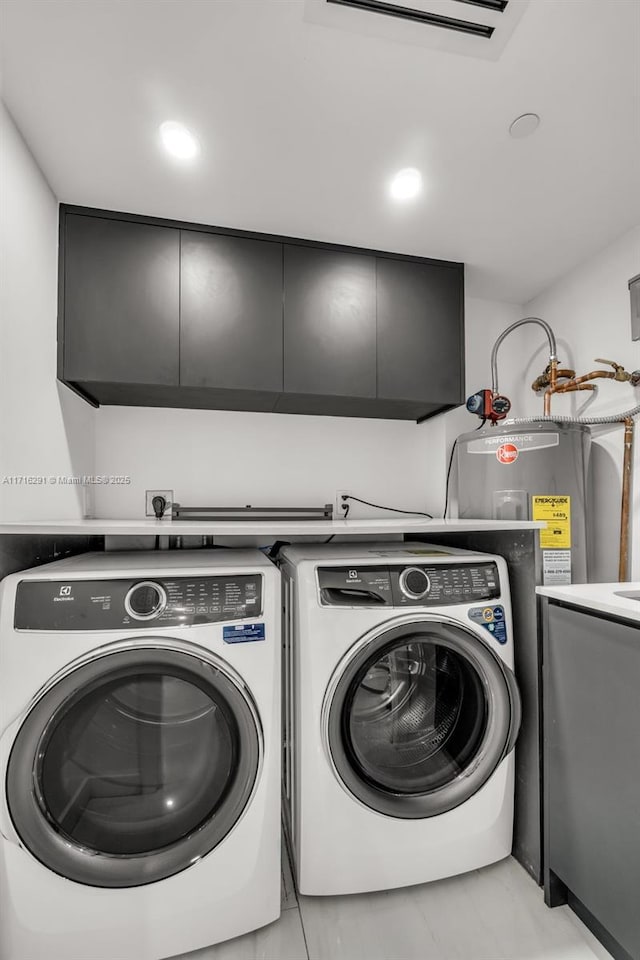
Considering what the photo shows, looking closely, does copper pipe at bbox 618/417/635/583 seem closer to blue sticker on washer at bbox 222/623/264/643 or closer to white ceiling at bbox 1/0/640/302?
white ceiling at bbox 1/0/640/302

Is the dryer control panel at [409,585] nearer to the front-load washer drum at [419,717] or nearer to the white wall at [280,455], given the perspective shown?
the front-load washer drum at [419,717]

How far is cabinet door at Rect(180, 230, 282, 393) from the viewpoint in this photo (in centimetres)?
174

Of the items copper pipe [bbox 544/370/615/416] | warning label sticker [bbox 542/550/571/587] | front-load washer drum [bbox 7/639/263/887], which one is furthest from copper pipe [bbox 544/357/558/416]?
front-load washer drum [bbox 7/639/263/887]

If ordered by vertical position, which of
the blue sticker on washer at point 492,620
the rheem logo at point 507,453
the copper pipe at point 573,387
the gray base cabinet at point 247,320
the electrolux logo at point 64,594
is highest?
the gray base cabinet at point 247,320

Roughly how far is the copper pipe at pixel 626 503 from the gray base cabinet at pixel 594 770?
59 cm

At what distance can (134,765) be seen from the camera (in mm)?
1192

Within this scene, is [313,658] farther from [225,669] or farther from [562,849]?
[562,849]

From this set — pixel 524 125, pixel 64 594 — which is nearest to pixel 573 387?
pixel 524 125

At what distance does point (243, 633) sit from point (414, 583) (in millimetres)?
546

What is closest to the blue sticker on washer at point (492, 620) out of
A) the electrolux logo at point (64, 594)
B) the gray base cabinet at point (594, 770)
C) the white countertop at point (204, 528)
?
the gray base cabinet at point (594, 770)

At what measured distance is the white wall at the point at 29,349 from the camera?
1.25 m

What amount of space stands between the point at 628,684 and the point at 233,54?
6.23ft

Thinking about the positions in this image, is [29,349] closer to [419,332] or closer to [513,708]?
[419,332]

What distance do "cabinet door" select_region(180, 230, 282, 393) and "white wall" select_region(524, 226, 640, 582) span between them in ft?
4.59
